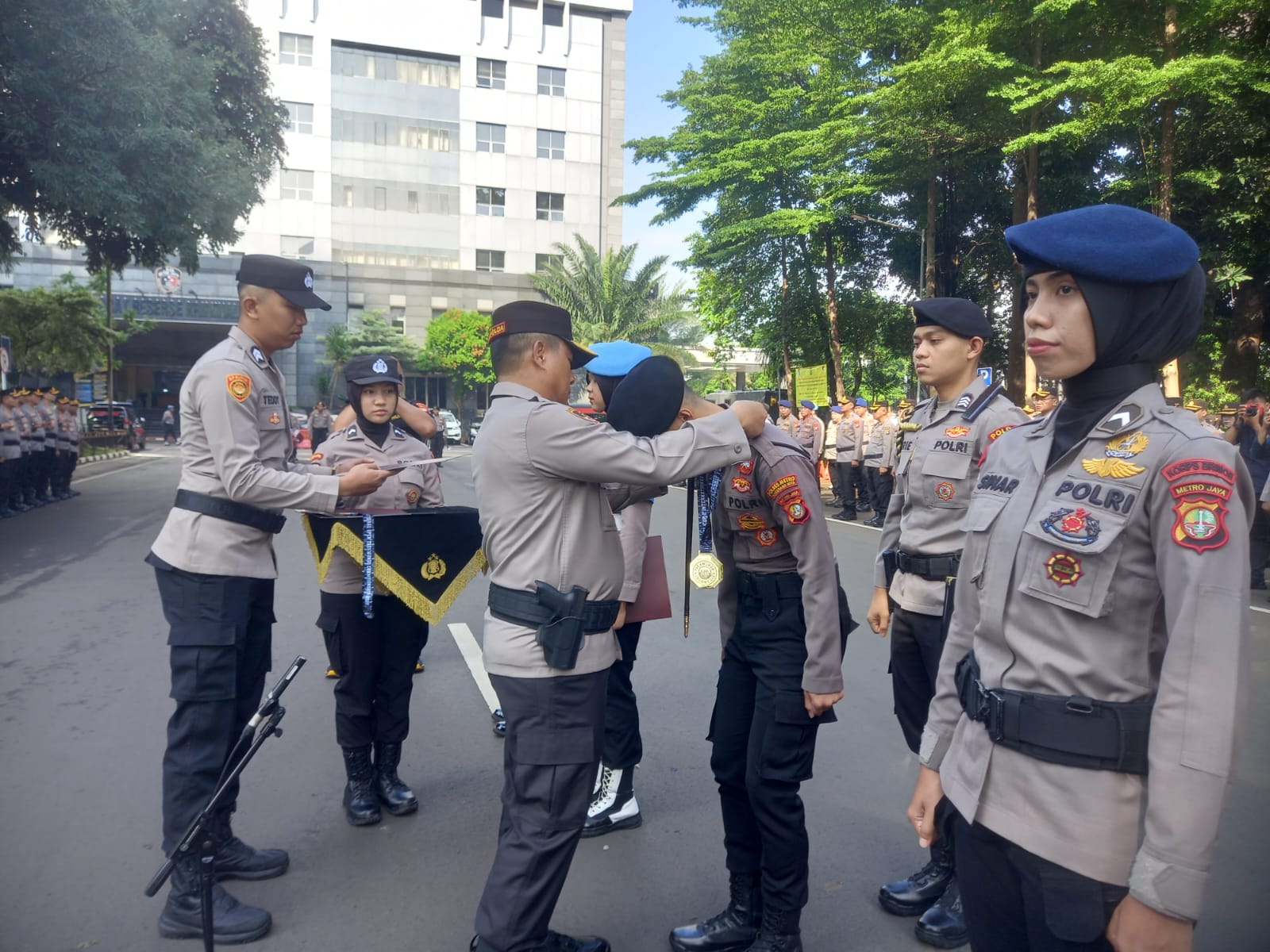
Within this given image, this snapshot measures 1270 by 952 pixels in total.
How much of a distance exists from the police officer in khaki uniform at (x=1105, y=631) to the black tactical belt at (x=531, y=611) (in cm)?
109

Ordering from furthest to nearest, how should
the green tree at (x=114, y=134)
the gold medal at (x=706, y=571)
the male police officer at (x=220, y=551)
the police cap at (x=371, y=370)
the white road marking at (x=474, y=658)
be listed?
the green tree at (x=114, y=134)
the white road marking at (x=474, y=658)
the police cap at (x=371, y=370)
the male police officer at (x=220, y=551)
the gold medal at (x=706, y=571)

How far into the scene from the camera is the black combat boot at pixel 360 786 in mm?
4012

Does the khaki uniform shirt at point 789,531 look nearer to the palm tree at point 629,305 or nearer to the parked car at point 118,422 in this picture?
the parked car at point 118,422

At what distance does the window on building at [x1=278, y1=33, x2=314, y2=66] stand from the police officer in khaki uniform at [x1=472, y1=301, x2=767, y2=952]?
56170 millimetres

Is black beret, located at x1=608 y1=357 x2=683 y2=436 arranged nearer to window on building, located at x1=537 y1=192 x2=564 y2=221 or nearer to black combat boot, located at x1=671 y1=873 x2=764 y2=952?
black combat boot, located at x1=671 y1=873 x2=764 y2=952

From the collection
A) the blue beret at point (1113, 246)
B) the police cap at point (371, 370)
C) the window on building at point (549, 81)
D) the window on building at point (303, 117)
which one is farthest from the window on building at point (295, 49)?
the blue beret at point (1113, 246)

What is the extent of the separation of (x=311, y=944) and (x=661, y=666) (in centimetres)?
363

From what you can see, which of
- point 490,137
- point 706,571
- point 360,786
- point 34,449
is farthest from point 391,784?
point 490,137

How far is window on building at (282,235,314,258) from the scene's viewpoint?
50.7 meters

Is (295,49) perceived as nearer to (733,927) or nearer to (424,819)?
(424,819)

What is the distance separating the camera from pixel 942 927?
313 centimetres

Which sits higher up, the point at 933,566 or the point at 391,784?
the point at 933,566

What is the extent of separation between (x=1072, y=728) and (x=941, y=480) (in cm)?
185

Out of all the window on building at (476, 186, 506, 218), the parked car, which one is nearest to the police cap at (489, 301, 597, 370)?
the parked car
